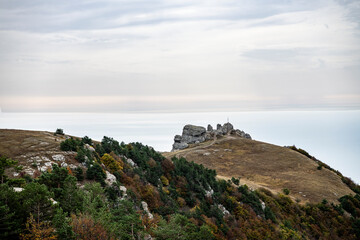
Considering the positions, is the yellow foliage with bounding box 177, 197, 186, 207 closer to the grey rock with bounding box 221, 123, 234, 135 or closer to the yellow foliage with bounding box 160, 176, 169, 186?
the yellow foliage with bounding box 160, 176, 169, 186

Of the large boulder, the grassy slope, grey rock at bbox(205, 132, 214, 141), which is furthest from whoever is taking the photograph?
grey rock at bbox(205, 132, 214, 141)

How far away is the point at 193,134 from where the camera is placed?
326ft

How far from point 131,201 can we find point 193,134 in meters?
70.6

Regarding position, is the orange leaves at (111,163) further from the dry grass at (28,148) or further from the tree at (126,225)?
the tree at (126,225)

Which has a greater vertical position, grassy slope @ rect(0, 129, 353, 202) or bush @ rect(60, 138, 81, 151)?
bush @ rect(60, 138, 81, 151)

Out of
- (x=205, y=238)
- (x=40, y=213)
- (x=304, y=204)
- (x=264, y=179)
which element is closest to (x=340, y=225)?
(x=304, y=204)

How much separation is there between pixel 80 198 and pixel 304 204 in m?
46.5

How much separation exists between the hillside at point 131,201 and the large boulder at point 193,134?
29.9 metres

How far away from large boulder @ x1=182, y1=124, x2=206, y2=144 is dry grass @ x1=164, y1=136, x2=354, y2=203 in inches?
271

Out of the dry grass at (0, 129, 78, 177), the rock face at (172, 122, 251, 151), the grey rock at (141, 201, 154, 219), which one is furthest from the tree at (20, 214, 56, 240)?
the rock face at (172, 122, 251, 151)

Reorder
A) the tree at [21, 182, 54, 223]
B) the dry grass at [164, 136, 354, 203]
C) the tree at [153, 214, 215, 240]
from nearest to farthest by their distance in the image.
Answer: the tree at [21, 182, 54, 223] → the tree at [153, 214, 215, 240] → the dry grass at [164, 136, 354, 203]

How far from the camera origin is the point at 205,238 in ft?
91.6

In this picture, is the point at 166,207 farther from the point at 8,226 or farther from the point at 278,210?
the point at 278,210

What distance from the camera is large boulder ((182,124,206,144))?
98.5m
